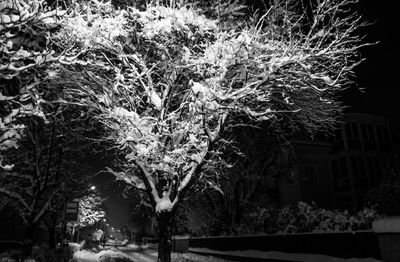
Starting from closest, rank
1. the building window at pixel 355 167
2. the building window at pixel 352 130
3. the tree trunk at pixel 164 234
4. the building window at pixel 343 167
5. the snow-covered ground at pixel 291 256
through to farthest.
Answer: the snow-covered ground at pixel 291 256 → the tree trunk at pixel 164 234 → the building window at pixel 355 167 → the building window at pixel 343 167 → the building window at pixel 352 130

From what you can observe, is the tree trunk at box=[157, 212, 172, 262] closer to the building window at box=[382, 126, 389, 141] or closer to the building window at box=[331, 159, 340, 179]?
the building window at box=[331, 159, 340, 179]

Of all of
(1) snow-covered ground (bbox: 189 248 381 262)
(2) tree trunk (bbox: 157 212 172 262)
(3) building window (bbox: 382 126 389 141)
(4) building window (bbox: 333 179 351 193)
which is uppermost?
(3) building window (bbox: 382 126 389 141)

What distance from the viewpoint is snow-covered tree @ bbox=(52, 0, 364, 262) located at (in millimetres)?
10609

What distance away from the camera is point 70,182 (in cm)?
2453

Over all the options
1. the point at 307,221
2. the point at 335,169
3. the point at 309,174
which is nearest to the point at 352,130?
the point at 335,169

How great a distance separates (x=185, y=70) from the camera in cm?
1258

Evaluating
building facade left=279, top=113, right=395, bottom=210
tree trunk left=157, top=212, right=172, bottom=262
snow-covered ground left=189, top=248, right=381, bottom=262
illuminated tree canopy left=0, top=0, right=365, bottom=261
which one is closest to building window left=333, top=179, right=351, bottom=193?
building facade left=279, top=113, right=395, bottom=210

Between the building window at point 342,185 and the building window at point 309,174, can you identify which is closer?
the building window at point 309,174

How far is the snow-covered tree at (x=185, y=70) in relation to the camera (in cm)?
1061

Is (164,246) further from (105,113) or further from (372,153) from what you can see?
(372,153)

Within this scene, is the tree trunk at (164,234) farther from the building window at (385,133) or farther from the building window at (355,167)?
the building window at (385,133)

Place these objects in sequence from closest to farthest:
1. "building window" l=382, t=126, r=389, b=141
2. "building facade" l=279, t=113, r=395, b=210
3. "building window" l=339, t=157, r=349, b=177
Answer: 1. "building facade" l=279, t=113, r=395, b=210
2. "building window" l=339, t=157, r=349, b=177
3. "building window" l=382, t=126, r=389, b=141

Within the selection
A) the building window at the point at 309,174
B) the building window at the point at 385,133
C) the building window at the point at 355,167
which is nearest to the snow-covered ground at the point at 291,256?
the building window at the point at 309,174

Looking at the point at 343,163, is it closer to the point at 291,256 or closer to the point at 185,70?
the point at 291,256
